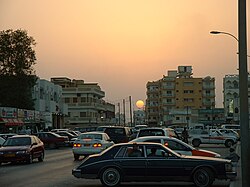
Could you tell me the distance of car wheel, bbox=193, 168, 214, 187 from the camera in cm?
1555

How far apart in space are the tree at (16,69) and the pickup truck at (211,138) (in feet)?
104

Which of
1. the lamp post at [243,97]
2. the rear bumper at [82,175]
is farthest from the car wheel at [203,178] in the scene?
the lamp post at [243,97]

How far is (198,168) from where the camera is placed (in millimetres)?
15594

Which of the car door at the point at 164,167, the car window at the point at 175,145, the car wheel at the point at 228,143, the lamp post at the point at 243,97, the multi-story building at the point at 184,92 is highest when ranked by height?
→ the multi-story building at the point at 184,92

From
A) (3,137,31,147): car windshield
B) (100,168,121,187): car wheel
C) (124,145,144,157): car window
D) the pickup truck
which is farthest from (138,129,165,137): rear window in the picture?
the pickup truck

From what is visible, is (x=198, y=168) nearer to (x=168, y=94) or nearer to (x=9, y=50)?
(x=9, y=50)

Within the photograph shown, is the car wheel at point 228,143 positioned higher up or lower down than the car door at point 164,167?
lower down

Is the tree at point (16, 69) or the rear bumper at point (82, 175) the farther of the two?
the tree at point (16, 69)

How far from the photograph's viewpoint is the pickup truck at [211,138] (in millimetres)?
46178

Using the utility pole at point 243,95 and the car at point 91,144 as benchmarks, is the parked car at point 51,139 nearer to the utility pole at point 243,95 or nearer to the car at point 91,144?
the car at point 91,144

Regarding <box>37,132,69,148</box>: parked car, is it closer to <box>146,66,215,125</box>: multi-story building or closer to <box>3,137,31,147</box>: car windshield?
<box>3,137,31,147</box>: car windshield

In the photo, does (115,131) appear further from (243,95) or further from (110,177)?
(243,95)

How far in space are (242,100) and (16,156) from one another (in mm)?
19280

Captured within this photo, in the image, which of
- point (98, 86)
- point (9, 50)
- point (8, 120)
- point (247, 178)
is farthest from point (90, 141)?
point (98, 86)
